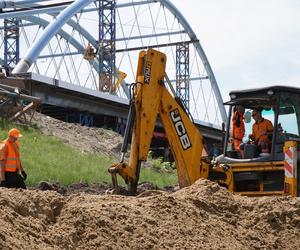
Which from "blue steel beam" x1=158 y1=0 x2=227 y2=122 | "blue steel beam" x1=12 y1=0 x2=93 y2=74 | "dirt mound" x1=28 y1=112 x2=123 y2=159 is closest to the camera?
"dirt mound" x1=28 y1=112 x2=123 y2=159

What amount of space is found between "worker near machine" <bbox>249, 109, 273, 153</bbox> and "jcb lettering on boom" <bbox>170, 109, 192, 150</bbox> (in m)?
1.17

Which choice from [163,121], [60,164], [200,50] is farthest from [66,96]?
[200,50]

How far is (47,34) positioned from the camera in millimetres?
48875

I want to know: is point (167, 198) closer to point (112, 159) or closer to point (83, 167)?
point (83, 167)

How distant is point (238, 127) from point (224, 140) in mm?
413

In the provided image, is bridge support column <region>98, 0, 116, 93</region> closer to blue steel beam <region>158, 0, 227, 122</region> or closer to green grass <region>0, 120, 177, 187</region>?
blue steel beam <region>158, 0, 227, 122</region>

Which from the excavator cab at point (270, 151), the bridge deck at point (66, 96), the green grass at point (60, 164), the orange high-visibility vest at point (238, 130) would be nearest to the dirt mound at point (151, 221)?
the excavator cab at point (270, 151)

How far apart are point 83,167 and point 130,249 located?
58.1 ft

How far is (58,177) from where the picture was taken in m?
23.6

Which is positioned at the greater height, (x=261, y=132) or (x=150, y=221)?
(x=261, y=132)

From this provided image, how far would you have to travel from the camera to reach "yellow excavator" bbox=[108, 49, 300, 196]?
44.1 feet

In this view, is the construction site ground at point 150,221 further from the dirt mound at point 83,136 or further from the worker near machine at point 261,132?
the dirt mound at point 83,136

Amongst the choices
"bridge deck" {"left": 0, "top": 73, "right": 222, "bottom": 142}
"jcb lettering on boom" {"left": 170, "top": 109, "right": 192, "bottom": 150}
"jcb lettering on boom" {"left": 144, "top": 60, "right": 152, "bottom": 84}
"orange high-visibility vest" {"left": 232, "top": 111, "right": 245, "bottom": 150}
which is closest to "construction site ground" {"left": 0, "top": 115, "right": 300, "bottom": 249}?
"jcb lettering on boom" {"left": 170, "top": 109, "right": 192, "bottom": 150}

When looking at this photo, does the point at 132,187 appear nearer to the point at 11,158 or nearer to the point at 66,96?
the point at 11,158
